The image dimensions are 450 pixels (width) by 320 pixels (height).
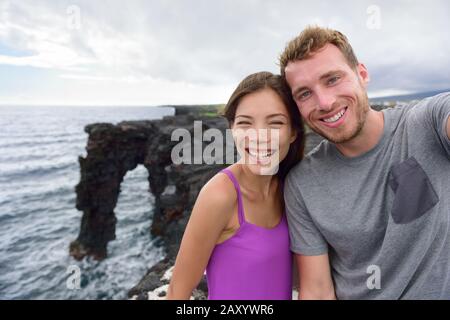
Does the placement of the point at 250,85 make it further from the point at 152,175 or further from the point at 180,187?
the point at 152,175

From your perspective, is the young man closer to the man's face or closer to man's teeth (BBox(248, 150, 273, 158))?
the man's face

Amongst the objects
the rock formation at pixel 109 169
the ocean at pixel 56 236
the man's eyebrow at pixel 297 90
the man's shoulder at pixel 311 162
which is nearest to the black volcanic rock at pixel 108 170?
the rock formation at pixel 109 169

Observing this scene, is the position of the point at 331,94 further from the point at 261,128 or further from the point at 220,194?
the point at 220,194

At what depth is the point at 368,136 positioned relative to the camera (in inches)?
92.0

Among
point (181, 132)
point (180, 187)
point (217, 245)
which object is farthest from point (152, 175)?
point (217, 245)

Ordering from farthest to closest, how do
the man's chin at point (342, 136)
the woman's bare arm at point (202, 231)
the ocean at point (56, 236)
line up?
the ocean at point (56, 236) < the man's chin at point (342, 136) < the woman's bare arm at point (202, 231)

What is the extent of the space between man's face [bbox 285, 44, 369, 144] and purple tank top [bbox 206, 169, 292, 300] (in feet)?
2.60

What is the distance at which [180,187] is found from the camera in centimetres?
1761

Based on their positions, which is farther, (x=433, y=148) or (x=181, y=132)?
(x=181, y=132)

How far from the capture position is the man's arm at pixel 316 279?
2.38m

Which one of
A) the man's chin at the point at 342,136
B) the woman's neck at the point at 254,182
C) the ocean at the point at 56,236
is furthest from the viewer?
the ocean at the point at 56,236

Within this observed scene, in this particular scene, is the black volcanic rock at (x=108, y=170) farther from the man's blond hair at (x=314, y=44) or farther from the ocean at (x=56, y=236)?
the man's blond hair at (x=314, y=44)

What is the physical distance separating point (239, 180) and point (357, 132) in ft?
3.05

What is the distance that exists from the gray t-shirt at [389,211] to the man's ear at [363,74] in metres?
0.33
